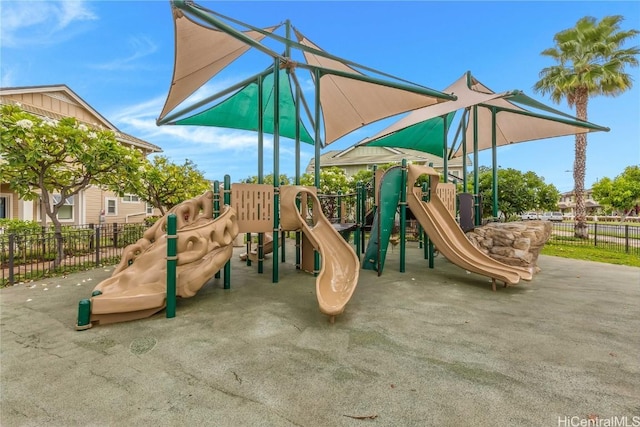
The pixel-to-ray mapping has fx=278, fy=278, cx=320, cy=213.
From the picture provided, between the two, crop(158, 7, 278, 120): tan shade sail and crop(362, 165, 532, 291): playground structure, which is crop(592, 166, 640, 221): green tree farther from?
crop(158, 7, 278, 120): tan shade sail

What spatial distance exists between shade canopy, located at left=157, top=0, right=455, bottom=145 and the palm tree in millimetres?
13265

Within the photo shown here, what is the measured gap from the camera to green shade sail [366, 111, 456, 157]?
458 inches

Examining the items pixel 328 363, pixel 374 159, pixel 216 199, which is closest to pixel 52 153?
pixel 216 199

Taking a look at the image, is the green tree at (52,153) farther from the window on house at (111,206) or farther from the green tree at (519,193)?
the green tree at (519,193)

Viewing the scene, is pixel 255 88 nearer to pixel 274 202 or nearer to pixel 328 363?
pixel 274 202

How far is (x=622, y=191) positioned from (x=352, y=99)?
31757mm

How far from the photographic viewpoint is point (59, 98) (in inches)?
566

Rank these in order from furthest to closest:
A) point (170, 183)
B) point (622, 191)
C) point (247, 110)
Answer: point (622, 191) → point (170, 183) → point (247, 110)

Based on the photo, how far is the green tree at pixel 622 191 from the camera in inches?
985

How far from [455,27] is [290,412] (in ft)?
36.9

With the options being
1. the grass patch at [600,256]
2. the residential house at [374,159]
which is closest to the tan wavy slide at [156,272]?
the grass patch at [600,256]

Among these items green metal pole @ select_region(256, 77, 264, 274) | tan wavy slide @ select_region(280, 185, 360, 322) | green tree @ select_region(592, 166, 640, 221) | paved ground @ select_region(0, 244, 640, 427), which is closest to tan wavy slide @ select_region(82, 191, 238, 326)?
paved ground @ select_region(0, 244, 640, 427)

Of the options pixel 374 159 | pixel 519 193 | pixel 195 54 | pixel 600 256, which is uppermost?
pixel 374 159

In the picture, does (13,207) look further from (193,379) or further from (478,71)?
(478,71)
